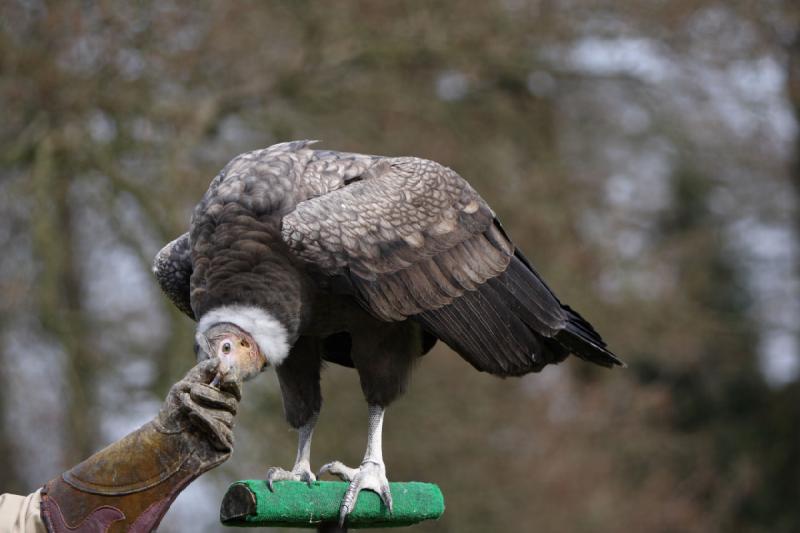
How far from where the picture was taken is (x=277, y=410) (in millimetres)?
9570

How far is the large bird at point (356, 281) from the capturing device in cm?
425

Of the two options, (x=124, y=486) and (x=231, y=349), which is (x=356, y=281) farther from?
(x=124, y=486)

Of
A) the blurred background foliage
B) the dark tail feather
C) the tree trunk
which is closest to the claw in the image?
the dark tail feather

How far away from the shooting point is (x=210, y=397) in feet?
12.7

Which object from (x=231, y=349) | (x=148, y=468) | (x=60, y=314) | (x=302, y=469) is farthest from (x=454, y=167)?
(x=148, y=468)

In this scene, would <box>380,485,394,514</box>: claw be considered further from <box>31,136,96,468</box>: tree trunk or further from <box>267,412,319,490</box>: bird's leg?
<box>31,136,96,468</box>: tree trunk

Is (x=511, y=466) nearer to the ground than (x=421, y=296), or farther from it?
nearer to the ground

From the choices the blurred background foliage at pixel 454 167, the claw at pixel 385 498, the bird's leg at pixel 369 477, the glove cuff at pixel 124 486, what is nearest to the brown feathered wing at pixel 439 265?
the bird's leg at pixel 369 477

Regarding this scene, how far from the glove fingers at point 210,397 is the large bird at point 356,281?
22cm

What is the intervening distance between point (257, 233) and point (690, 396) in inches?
582

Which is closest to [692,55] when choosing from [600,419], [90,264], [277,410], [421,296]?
[600,419]

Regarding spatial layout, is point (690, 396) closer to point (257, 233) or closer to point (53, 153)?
point (53, 153)

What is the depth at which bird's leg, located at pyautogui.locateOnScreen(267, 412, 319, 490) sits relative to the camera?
440cm

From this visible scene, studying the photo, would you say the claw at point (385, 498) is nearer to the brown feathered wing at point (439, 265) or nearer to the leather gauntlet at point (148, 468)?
the brown feathered wing at point (439, 265)
